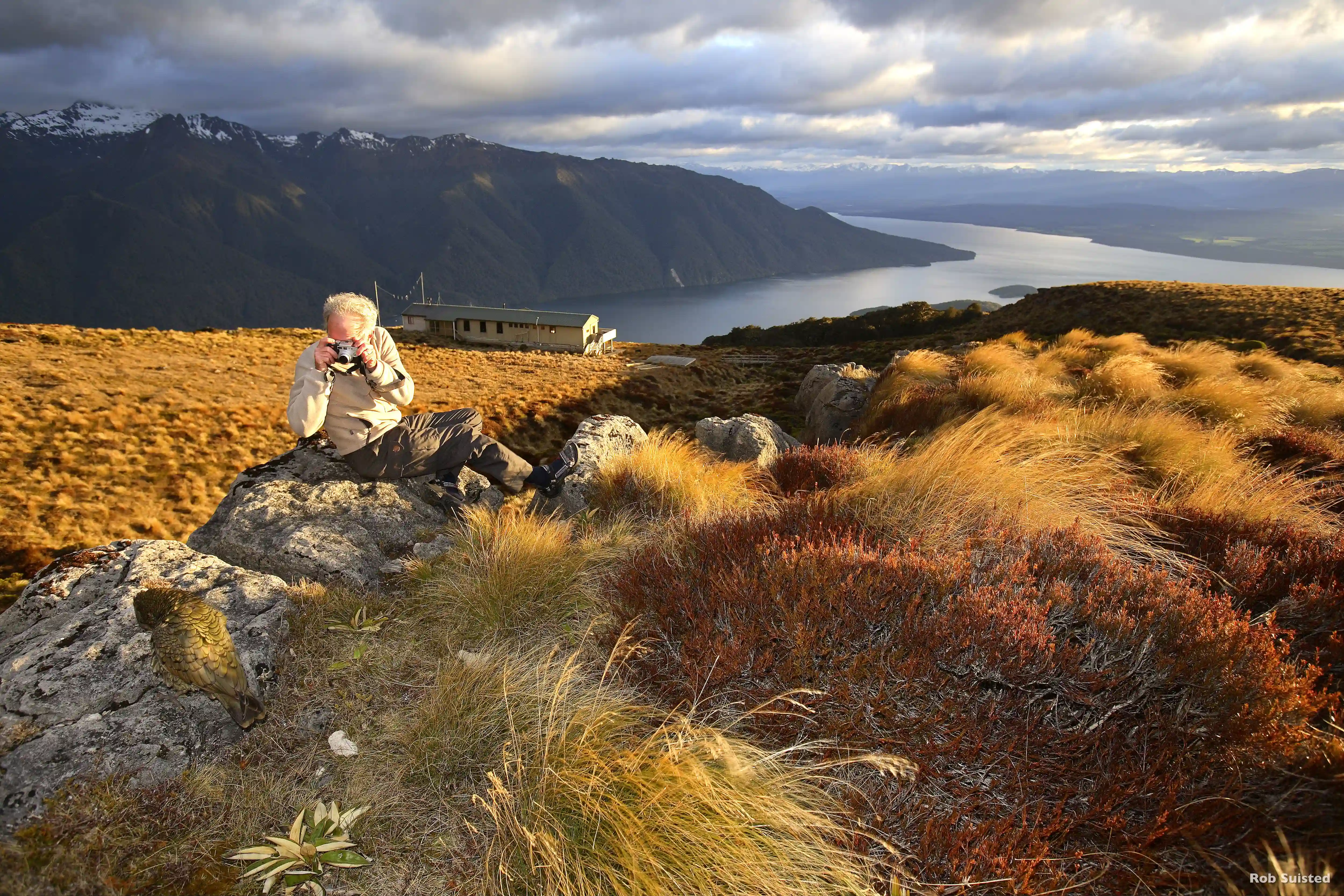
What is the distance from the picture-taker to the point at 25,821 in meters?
2.48

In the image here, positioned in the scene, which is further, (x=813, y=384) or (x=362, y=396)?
(x=813, y=384)

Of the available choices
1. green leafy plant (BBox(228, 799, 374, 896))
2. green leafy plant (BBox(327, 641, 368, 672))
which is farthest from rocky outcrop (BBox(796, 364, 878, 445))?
green leafy plant (BBox(228, 799, 374, 896))

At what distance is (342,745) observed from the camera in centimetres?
307

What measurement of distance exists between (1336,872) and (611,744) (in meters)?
2.36

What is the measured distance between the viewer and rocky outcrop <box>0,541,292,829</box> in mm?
2787

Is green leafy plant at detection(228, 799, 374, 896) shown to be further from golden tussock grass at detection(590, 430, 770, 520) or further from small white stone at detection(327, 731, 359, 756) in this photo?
golden tussock grass at detection(590, 430, 770, 520)

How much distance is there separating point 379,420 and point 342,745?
3.52m

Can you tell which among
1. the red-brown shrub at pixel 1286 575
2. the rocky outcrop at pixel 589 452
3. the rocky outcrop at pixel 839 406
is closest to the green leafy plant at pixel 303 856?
the rocky outcrop at pixel 589 452

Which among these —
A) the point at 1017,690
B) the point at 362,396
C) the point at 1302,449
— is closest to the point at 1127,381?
the point at 1302,449

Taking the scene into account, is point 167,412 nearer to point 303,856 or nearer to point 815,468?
point 815,468

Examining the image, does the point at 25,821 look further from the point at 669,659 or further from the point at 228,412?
the point at 228,412

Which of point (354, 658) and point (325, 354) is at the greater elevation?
point (325, 354)

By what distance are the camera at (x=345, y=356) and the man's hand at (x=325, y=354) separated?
0.02 metres

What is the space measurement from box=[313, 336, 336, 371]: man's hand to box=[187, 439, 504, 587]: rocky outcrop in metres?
1.16
